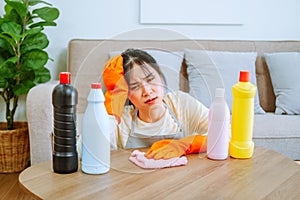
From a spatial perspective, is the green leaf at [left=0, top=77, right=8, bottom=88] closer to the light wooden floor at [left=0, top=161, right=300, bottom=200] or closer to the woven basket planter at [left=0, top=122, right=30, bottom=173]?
the woven basket planter at [left=0, top=122, right=30, bottom=173]

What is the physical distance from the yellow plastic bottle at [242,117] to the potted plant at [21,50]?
57.5 inches

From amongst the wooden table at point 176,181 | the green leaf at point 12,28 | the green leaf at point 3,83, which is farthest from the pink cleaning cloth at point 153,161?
the green leaf at point 3,83

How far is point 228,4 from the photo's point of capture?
2.76m

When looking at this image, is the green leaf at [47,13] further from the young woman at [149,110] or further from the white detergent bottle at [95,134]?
the white detergent bottle at [95,134]

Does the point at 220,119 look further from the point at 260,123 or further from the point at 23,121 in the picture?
the point at 23,121

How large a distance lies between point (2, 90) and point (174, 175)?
1.91 meters

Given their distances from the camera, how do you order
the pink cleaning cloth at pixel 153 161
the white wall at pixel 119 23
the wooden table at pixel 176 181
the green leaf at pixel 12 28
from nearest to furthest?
the wooden table at pixel 176 181
the pink cleaning cloth at pixel 153 161
the green leaf at pixel 12 28
the white wall at pixel 119 23

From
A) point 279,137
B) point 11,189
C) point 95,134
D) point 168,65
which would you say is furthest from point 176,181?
point 11,189

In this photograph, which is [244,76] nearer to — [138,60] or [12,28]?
[138,60]

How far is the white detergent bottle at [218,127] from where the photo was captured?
3.98 feet

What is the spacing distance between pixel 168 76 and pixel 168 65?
0.05 meters

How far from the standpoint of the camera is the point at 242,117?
4.08 feet

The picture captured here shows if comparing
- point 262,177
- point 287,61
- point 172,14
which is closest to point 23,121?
point 172,14

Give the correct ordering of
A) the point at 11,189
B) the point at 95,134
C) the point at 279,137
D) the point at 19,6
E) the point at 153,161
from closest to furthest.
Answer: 1. the point at 95,134
2. the point at 153,161
3. the point at 279,137
4. the point at 11,189
5. the point at 19,6
